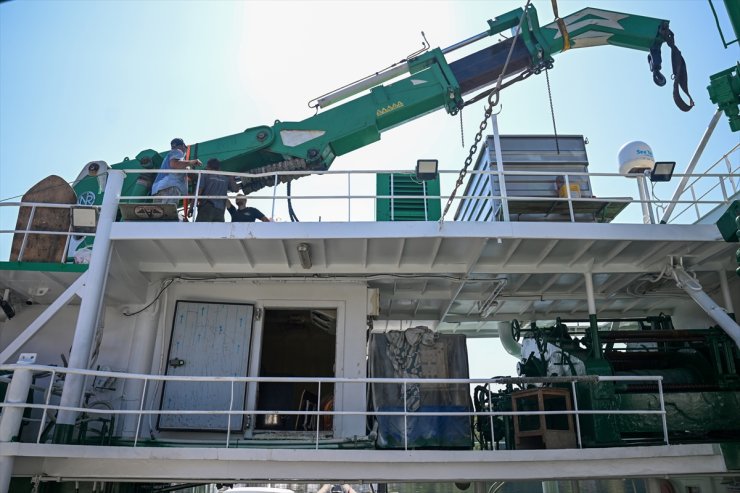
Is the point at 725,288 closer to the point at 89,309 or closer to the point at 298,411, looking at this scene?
the point at 298,411

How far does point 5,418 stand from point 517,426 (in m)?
6.26

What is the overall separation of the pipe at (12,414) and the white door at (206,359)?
245 centimetres

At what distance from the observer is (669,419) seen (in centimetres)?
809

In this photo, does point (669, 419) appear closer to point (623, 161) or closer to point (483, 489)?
point (483, 489)

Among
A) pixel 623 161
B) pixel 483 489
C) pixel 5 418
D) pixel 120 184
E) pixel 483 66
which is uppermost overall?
pixel 483 66

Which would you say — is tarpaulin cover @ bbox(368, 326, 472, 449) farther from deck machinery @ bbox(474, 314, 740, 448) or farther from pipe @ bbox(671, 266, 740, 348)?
pipe @ bbox(671, 266, 740, 348)

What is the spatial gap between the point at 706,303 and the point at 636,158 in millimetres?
2788

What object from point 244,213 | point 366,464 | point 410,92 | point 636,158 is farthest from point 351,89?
point 366,464

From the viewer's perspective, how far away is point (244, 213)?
906 centimetres

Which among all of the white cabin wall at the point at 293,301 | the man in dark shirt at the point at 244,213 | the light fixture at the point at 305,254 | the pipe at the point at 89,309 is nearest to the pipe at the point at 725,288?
the white cabin wall at the point at 293,301

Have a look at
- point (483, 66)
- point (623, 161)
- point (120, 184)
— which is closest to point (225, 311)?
point (120, 184)

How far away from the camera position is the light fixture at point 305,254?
26.7ft

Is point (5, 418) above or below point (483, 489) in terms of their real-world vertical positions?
above

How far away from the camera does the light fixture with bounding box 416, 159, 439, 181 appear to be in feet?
24.4
